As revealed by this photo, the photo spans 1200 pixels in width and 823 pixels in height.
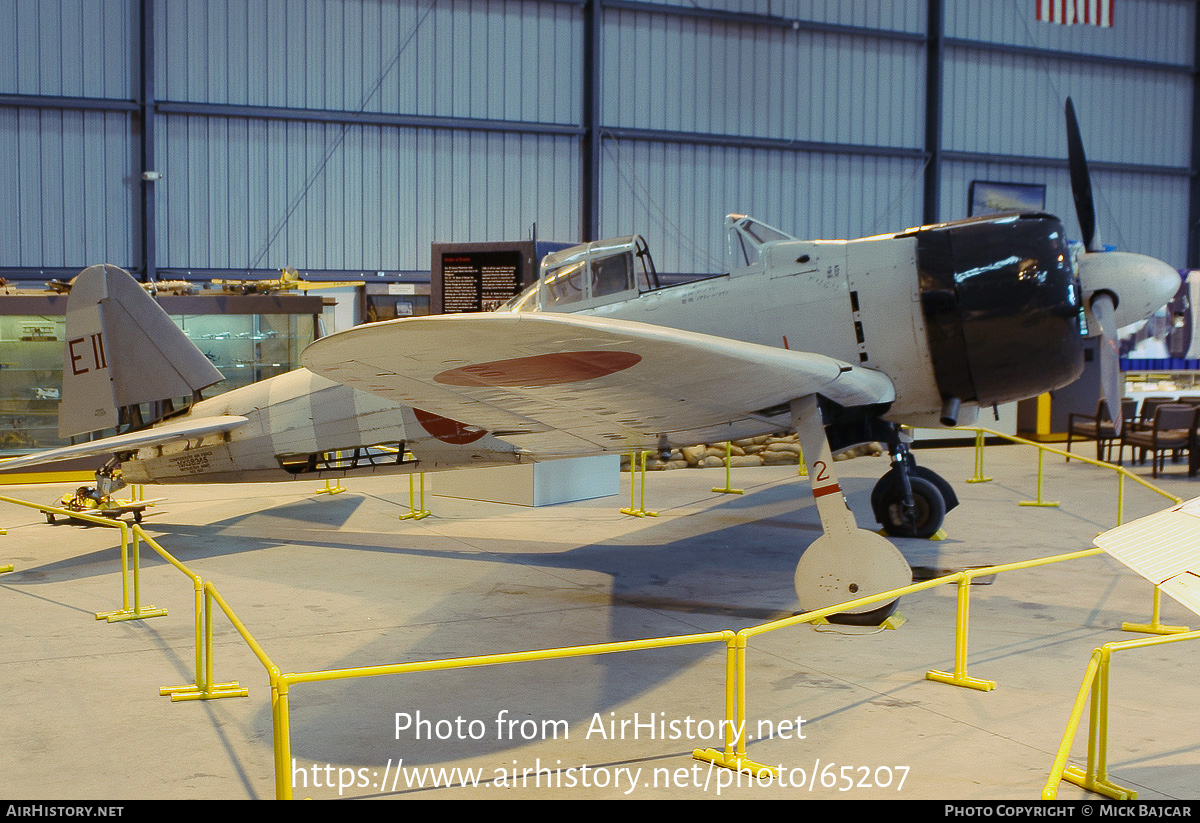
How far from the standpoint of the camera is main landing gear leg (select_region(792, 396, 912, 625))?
5711mm

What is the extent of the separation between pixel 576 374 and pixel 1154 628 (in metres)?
3.84

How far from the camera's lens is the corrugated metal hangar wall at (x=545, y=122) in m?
16.4

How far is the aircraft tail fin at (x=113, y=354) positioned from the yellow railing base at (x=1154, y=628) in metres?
7.50

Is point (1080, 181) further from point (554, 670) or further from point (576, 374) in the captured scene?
point (554, 670)

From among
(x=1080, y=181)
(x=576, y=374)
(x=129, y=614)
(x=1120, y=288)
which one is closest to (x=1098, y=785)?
(x=576, y=374)

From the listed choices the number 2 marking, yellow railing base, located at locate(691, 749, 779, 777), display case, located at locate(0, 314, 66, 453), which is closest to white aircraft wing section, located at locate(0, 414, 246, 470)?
the number 2 marking

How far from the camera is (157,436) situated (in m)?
7.66

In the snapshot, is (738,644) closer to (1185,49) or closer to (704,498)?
(704,498)

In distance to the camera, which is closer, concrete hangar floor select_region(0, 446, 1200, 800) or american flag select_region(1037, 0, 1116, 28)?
concrete hangar floor select_region(0, 446, 1200, 800)

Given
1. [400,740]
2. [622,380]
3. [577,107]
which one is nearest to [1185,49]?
[577,107]

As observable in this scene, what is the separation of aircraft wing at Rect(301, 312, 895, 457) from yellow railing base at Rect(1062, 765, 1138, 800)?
7.43 feet

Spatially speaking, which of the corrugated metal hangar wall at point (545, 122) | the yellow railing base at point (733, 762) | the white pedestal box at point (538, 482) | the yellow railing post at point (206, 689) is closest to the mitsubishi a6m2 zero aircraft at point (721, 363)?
the yellow railing post at point (206, 689)

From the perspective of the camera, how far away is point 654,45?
63.3 ft

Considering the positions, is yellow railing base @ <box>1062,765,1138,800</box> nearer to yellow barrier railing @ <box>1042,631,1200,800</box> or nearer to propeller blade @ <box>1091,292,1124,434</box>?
yellow barrier railing @ <box>1042,631,1200,800</box>
